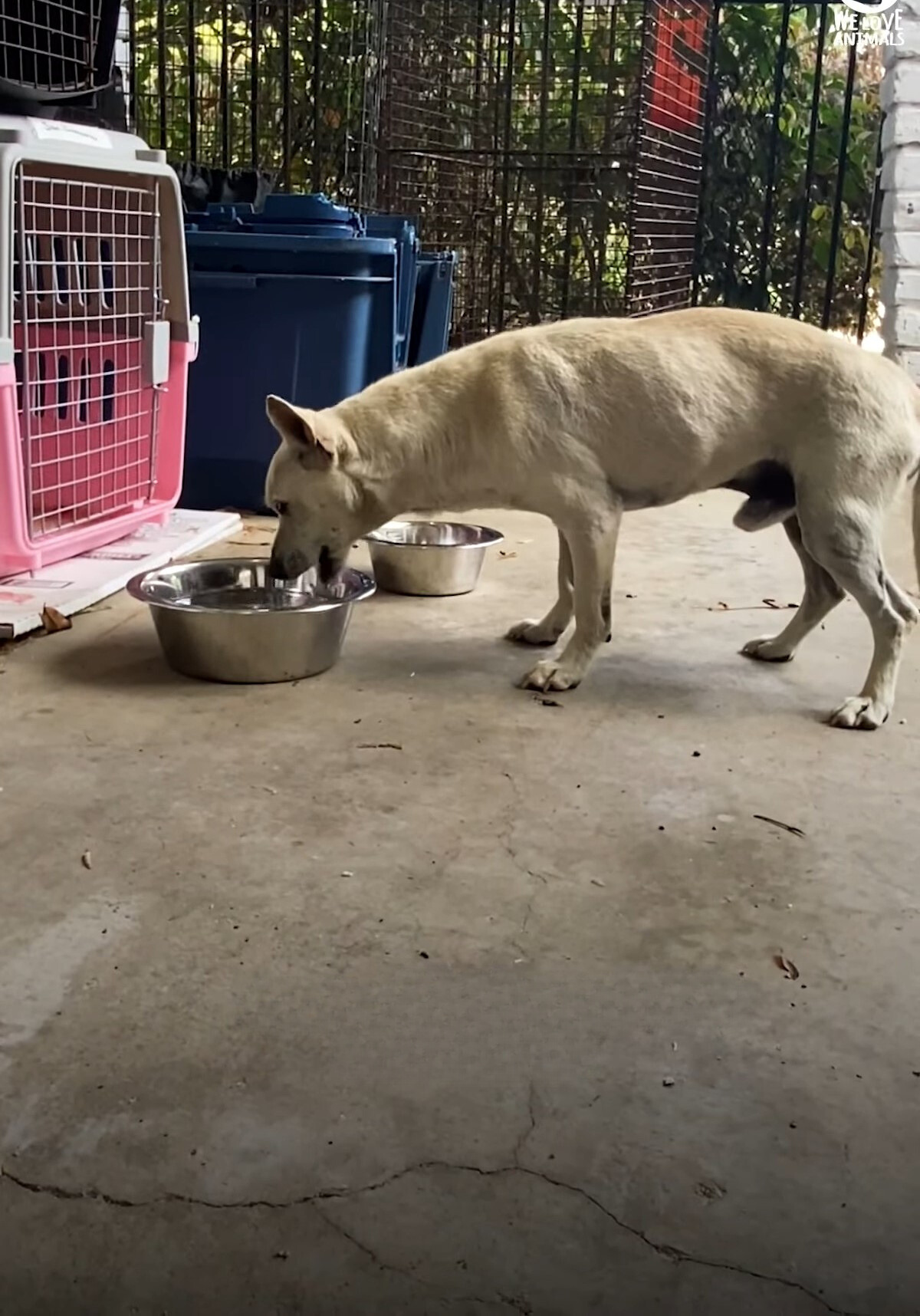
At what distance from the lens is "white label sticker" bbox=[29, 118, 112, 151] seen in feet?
11.4

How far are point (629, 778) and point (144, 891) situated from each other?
1.05m

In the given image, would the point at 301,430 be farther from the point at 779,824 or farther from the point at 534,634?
the point at 779,824

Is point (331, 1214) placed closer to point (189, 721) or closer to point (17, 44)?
point (189, 721)

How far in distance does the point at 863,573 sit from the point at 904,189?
4.41m

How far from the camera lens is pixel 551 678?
317cm

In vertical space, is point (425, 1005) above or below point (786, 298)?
below

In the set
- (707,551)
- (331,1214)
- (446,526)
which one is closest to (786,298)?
(707,551)

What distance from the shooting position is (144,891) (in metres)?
2.06

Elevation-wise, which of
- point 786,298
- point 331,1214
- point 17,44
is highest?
point 17,44

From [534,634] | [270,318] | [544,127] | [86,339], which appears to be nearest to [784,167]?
[544,127]

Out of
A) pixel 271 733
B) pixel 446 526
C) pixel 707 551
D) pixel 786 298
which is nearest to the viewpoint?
pixel 271 733

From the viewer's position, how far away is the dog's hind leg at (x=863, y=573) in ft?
9.93

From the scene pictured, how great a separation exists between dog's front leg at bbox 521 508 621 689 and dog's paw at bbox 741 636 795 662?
0.50 meters

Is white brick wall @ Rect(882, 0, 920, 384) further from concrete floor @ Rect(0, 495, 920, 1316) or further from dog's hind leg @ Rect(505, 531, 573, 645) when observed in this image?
concrete floor @ Rect(0, 495, 920, 1316)
